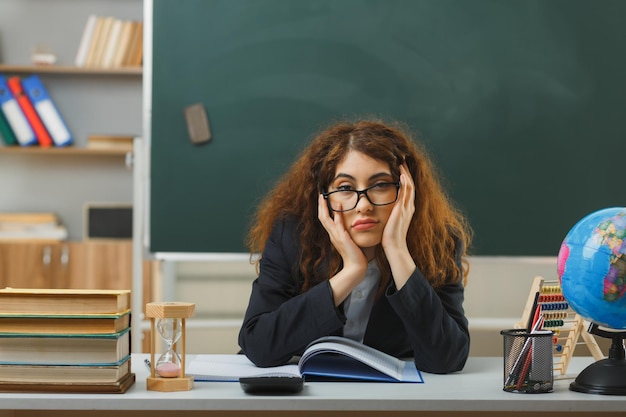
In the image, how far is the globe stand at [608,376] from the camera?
4.73 feet

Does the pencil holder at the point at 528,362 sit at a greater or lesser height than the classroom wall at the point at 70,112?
lesser

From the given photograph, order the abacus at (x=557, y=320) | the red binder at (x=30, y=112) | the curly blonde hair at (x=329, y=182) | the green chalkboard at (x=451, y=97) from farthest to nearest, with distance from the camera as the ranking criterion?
1. the red binder at (x=30, y=112)
2. the green chalkboard at (x=451, y=97)
3. the curly blonde hair at (x=329, y=182)
4. the abacus at (x=557, y=320)

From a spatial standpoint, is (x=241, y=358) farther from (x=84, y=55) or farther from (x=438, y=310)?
(x=84, y=55)

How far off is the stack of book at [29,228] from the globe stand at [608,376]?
371cm

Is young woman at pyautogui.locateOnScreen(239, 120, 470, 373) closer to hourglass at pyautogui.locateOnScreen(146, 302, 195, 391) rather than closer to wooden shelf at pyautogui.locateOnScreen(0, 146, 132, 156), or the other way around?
hourglass at pyautogui.locateOnScreen(146, 302, 195, 391)

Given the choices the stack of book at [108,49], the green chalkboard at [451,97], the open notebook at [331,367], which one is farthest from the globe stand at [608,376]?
the stack of book at [108,49]

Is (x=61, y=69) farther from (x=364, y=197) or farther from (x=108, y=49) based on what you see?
(x=364, y=197)

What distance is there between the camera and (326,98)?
11.5 ft

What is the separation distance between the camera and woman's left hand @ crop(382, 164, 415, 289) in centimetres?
176

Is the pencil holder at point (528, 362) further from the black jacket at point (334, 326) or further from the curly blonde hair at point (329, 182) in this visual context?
the curly blonde hair at point (329, 182)

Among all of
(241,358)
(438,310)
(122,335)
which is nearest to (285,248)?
(241,358)

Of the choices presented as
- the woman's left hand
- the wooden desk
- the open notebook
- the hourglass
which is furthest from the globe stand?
the hourglass

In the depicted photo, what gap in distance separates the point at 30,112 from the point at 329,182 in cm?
330

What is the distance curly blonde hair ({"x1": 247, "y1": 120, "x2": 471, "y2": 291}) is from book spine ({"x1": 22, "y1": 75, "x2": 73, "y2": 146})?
2973mm
